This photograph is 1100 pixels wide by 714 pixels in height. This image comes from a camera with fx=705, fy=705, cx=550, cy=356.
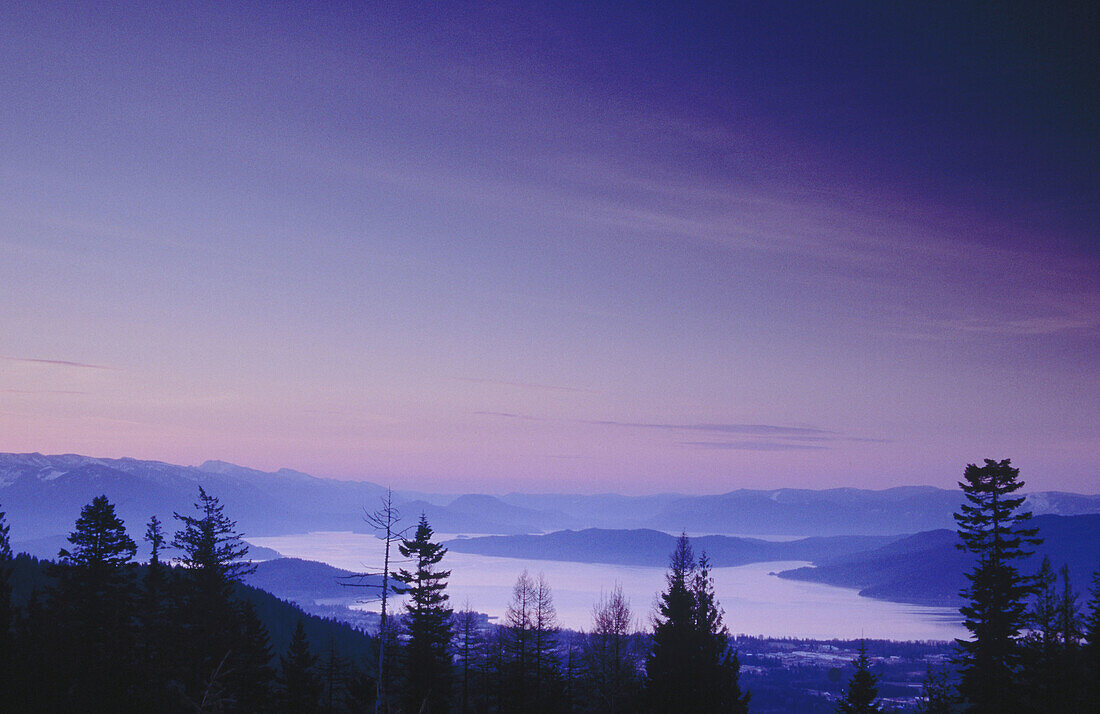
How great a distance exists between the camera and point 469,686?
5156 centimetres

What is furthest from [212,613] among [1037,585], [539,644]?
[1037,585]

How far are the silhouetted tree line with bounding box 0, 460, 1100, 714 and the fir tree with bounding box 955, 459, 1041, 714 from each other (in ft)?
0.20

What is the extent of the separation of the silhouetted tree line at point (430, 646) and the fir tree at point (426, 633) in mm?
94

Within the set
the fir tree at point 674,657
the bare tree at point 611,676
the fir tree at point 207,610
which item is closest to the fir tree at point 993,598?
the fir tree at point 674,657

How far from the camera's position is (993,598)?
29562mm

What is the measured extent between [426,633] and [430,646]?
2.51 feet

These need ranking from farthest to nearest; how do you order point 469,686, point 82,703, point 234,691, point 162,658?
point 469,686 → point 234,691 → point 162,658 → point 82,703

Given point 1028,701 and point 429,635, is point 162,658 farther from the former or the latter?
point 1028,701

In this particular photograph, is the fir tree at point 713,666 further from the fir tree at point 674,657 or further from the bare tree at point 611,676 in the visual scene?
the bare tree at point 611,676

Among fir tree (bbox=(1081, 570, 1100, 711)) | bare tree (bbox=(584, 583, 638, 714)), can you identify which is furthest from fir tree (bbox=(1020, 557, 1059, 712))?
bare tree (bbox=(584, 583, 638, 714))

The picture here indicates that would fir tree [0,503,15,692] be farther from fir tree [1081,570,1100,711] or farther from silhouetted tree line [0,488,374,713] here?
fir tree [1081,570,1100,711]

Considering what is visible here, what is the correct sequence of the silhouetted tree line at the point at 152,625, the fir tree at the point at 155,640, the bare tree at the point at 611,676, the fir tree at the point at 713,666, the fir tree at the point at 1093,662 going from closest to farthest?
1. the fir tree at the point at 1093,662
2. the fir tree at the point at 155,640
3. the fir tree at the point at 713,666
4. the silhouetted tree line at the point at 152,625
5. the bare tree at the point at 611,676

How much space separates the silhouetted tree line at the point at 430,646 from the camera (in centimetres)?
2897

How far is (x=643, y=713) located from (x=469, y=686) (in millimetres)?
23235
